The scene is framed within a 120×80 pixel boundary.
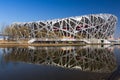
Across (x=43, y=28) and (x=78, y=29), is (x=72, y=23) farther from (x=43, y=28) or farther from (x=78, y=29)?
(x=43, y=28)

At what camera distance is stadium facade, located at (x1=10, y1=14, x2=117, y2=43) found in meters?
145

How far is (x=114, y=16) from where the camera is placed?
172m

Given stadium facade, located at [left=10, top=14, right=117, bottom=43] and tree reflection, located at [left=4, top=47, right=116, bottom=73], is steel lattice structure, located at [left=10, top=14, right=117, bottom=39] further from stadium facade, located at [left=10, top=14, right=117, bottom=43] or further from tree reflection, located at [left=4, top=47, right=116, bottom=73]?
tree reflection, located at [left=4, top=47, right=116, bottom=73]

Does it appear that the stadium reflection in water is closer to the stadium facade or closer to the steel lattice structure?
the stadium facade

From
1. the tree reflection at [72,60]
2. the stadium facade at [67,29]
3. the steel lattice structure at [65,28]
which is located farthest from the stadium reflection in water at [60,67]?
the steel lattice structure at [65,28]

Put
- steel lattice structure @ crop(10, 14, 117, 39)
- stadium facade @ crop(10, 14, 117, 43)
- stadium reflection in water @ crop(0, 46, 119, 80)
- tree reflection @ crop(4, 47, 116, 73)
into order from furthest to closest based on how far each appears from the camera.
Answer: steel lattice structure @ crop(10, 14, 117, 39) < stadium facade @ crop(10, 14, 117, 43) < tree reflection @ crop(4, 47, 116, 73) < stadium reflection in water @ crop(0, 46, 119, 80)

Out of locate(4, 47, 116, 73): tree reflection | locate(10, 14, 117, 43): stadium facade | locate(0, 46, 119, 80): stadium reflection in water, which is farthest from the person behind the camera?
locate(10, 14, 117, 43): stadium facade

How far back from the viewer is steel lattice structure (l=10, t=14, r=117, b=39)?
146 meters

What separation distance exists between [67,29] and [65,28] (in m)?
1.44

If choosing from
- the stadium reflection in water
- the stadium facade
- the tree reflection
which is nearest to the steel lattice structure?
the stadium facade

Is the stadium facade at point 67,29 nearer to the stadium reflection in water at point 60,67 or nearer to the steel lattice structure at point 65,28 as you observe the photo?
the steel lattice structure at point 65,28

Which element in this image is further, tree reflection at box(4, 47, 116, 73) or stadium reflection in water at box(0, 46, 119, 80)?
tree reflection at box(4, 47, 116, 73)

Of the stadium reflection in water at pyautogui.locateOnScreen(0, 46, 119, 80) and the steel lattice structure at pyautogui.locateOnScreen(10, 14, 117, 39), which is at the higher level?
the steel lattice structure at pyautogui.locateOnScreen(10, 14, 117, 39)

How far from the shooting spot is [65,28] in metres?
147
